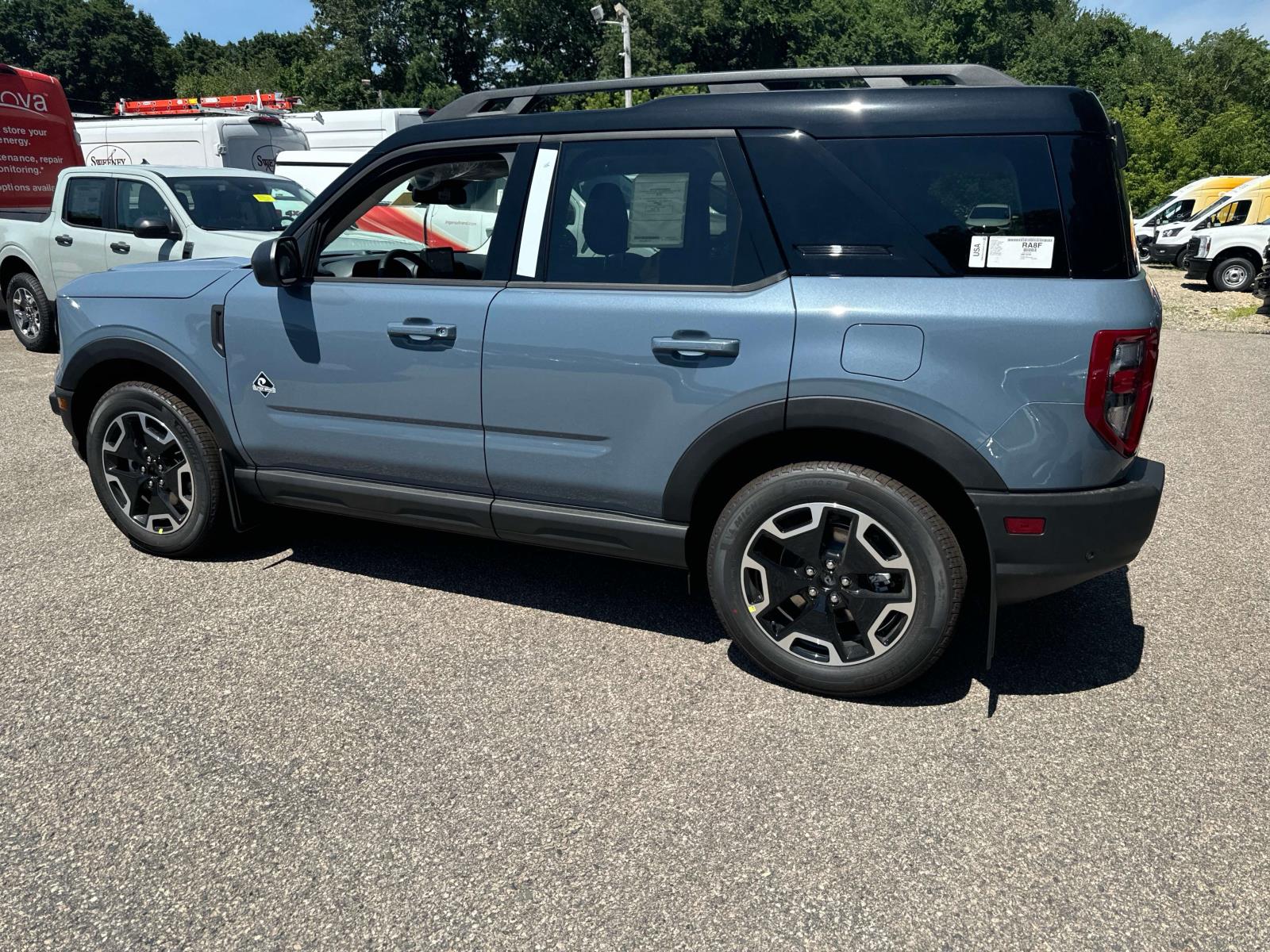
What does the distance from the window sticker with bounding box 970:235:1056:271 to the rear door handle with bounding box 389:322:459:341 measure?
5.96ft

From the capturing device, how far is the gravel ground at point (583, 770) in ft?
7.73

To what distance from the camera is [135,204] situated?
371 inches

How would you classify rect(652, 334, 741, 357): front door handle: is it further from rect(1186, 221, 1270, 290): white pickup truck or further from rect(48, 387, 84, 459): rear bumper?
rect(1186, 221, 1270, 290): white pickup truck

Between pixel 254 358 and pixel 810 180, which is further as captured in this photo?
pixel 254 358

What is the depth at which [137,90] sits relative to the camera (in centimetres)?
8525

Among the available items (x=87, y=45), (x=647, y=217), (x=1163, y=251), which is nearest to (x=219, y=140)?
(x=647, y=217)

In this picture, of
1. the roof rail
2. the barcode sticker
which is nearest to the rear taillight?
the barcode sticker

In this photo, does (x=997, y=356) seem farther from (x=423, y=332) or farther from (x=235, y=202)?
(x=235, y=202)

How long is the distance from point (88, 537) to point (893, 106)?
409cm

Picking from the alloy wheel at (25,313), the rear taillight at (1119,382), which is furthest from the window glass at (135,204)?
the rear taillight at (1119,382)

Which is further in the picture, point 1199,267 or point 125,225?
point 1199,267

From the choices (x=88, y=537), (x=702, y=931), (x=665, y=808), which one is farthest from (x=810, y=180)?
(x=88, y=537)

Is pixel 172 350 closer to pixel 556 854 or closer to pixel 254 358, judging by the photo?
pixel 254 358

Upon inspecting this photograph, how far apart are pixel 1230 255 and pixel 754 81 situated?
1898 cm
